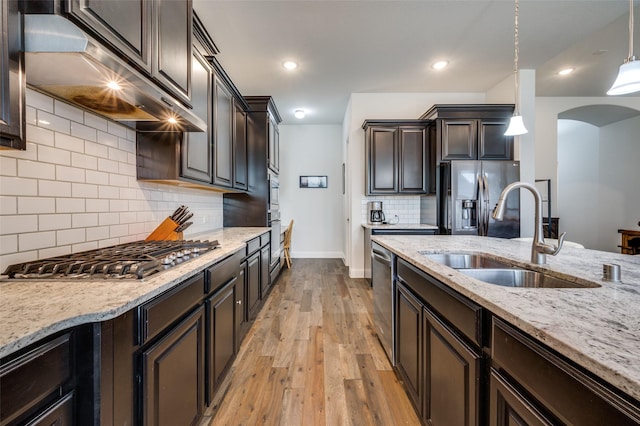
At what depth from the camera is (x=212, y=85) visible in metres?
2.31

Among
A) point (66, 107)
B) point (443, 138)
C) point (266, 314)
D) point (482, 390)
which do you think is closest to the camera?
point (482, 390)

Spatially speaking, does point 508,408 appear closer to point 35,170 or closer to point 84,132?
point 35,170

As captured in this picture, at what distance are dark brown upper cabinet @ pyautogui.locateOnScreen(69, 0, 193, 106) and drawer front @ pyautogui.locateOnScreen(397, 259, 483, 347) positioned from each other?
1.70m

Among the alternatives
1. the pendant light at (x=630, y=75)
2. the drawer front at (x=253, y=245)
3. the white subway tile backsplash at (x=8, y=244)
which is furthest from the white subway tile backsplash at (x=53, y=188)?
the pendant light at (x=630, y=75)

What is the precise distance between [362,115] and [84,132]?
3727 millimetres

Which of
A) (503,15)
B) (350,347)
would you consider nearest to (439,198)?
(503,15)

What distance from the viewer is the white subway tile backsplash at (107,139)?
5.02 ft

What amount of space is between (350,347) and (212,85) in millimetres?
2564

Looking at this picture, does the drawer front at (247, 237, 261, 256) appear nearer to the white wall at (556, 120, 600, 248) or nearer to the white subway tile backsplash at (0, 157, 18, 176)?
the white subway tile backsplash at (0, 157, 18, 176)

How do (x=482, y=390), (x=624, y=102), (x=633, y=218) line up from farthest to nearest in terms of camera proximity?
(x=633, y=218) → (x=624, y=102) → (x=482, y=390)

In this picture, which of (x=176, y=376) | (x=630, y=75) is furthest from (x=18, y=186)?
(x=630, y=75)

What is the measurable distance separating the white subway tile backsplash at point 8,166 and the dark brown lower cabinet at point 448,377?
73.6 inches

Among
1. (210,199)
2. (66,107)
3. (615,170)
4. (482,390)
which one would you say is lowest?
(482,390)

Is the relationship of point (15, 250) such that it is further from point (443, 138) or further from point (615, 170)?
point (615, 170)
